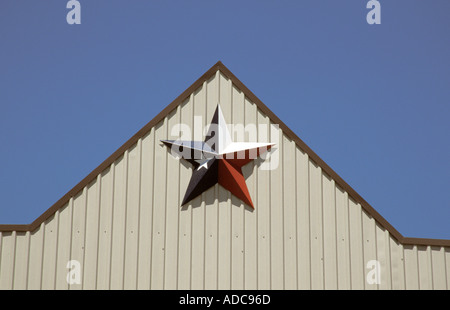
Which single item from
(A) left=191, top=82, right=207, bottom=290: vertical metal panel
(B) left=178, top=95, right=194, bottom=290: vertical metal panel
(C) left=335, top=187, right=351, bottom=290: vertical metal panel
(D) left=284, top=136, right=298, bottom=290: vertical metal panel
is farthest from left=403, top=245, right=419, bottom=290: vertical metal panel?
(B) left=178, top=95, right=194, bottom=290: vertical metal panel

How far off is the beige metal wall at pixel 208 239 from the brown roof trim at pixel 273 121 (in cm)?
11

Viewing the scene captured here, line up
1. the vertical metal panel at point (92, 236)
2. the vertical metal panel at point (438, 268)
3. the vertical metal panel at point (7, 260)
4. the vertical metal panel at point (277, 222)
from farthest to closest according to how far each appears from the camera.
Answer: the vertical metal panel at point (438, 268) < the vertical metal panel at point (277, 222) < the vertical metal panel at point (92, 236) < the vertical metal panel at point (7, 260)

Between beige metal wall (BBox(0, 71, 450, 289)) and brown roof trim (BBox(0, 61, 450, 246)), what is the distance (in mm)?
115

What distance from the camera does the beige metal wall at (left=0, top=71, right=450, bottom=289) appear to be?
1273 cm

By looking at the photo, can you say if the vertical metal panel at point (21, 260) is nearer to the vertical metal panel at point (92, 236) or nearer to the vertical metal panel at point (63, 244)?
the vertical metal panel at point (63, 244)

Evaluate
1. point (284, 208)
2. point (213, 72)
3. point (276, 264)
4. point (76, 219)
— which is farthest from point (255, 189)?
point (76, 219)

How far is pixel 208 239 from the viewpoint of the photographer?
12.9m

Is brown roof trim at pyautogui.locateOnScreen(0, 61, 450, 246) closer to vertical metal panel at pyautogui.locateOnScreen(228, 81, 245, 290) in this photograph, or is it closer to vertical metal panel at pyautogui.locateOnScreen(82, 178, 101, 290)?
vertical metal panel at pyautogui.locateOnScreen(82, 178, 101, 290)

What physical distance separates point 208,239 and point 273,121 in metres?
2.97

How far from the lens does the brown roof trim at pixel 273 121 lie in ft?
42.5

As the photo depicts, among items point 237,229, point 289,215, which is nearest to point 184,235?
point 237,229

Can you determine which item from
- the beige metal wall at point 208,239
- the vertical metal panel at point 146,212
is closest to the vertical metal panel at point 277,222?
the beige metal wall at point 208,239

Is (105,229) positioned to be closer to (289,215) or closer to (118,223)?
(118,223)

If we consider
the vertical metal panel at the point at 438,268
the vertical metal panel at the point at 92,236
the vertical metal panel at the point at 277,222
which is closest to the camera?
the vertical metal panel at the point at 92,236
